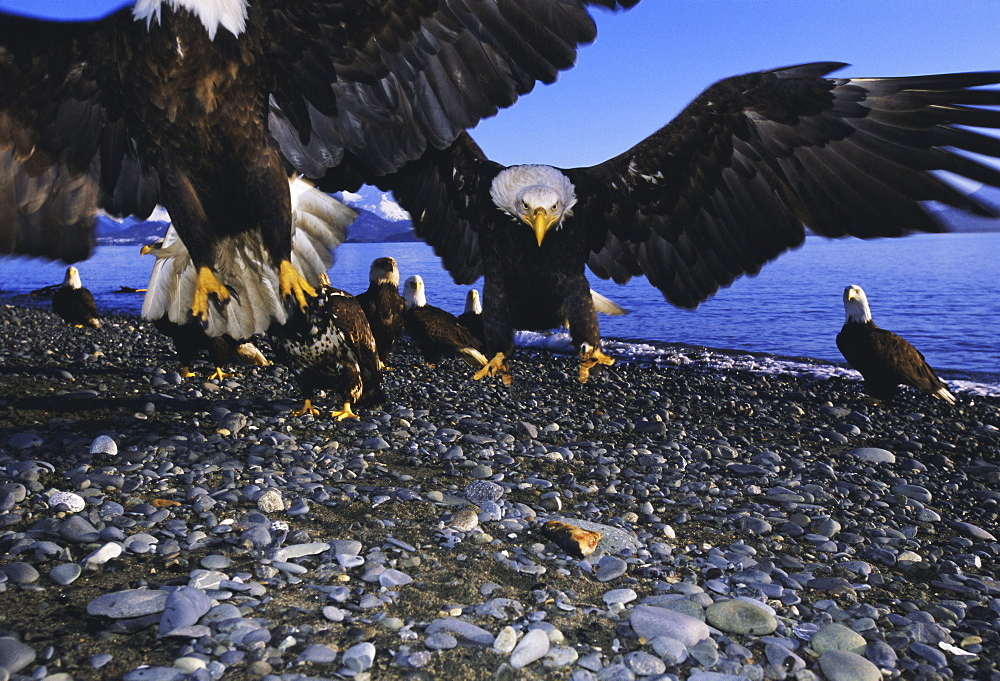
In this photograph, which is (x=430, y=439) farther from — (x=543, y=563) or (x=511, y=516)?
(x=543, y=563)

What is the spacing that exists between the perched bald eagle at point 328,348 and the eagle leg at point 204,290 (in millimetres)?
1093

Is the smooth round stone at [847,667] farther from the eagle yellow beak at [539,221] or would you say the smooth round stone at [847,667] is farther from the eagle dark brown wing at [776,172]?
the eagle yellow beak at [539,221]

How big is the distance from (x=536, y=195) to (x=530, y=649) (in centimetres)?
324

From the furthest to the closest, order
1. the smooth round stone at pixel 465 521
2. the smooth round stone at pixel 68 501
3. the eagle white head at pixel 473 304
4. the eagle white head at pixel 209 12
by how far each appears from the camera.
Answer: the eagle white head at pixel 473 304
the eagle white head at pixel 209 12
the smooth round stone at pixel 465 521
the smooth round stone at pixel 68 501

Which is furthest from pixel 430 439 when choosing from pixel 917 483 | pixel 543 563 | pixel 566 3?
pixel 917 483

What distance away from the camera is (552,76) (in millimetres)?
3592

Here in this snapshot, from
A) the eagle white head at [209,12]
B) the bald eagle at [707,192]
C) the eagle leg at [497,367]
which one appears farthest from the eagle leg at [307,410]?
the eagle white head at [209,12]

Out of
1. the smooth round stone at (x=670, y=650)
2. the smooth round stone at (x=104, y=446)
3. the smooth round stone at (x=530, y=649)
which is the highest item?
the smooth round stone at (x=104, y=446)

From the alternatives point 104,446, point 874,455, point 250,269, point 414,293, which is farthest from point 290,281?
point 414,293

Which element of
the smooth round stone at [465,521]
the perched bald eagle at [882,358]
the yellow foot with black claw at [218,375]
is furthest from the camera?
the perched bald eagle at [882,358]

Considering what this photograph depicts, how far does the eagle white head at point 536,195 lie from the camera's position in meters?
4.75

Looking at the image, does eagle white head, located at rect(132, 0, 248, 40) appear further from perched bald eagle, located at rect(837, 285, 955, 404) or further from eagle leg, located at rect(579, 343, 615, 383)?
perched bald eagle, located at rect(837, 285, 955, 404)

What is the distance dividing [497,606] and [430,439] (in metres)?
2.51

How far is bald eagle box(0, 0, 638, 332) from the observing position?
340 centimetres
